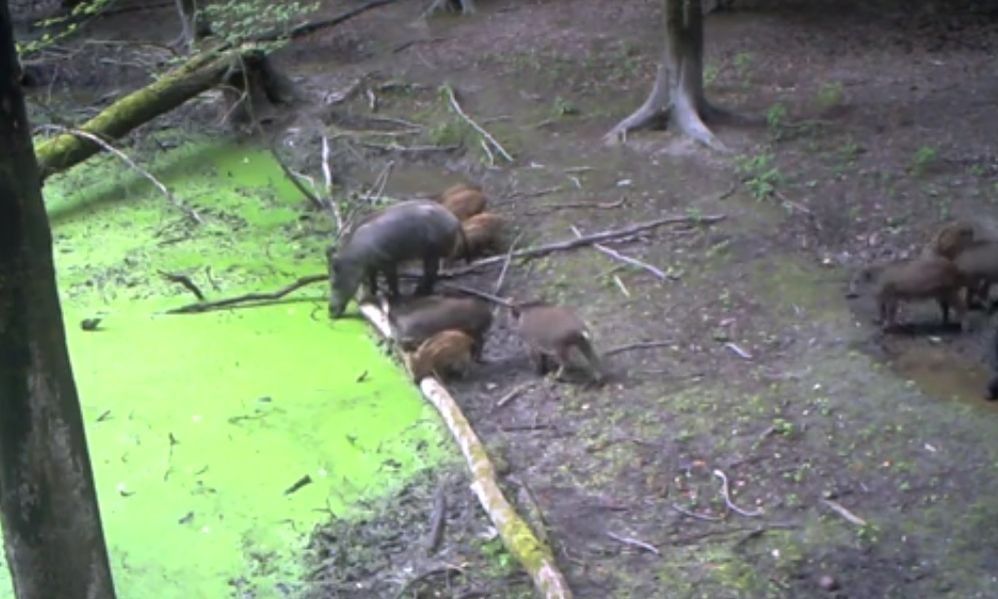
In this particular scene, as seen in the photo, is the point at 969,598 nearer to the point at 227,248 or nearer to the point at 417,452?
the point at 417,452

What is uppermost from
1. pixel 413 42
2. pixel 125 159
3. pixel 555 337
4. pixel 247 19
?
pixel 125 159

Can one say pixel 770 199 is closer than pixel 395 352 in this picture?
No

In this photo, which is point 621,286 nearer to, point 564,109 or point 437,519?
point 437,519

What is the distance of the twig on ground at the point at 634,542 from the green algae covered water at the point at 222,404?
111cm

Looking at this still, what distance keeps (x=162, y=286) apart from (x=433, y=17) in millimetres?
7103

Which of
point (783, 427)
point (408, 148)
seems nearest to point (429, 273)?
point (783, 427)

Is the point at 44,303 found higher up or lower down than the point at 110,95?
Answer: higher up

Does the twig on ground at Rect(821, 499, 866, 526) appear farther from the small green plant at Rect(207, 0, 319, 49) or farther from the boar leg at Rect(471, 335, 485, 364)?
the small green plant at Rect(207, 0, 319, 49)

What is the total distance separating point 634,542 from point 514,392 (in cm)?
153

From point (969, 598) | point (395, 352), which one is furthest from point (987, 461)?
point (395, 352)

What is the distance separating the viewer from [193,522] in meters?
5.57

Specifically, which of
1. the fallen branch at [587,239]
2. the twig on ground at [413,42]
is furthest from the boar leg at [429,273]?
the twig on ground at [413,42]

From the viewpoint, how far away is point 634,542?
195 inches

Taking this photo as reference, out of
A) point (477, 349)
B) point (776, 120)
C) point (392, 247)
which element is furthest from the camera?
point (776, 120)
